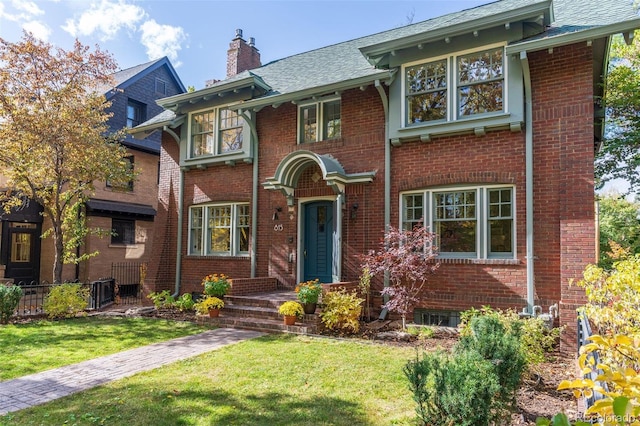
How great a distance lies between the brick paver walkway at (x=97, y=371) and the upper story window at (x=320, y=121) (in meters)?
5.64

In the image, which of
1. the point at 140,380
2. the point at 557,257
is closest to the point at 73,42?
the point at 140,380

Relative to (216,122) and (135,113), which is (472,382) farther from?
(135,113)

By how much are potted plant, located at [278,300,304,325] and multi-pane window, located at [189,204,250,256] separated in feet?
12.8

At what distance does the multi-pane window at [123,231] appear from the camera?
19.1 m

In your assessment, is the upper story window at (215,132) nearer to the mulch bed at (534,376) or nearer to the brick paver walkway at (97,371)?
the mulch bed at (534,376)

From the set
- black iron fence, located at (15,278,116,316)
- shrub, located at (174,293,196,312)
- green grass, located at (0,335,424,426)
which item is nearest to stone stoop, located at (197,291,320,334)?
shrub, located at (174,293,196,312)

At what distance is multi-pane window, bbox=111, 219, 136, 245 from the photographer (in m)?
19.1

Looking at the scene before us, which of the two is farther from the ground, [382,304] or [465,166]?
[465,166]

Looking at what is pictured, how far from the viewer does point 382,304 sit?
9.83 m

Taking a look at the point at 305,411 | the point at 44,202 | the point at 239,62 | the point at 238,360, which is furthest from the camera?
the point at 239,62

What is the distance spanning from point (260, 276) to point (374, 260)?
4247mm

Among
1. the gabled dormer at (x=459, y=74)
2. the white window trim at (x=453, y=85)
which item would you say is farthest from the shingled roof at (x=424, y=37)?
the white window trim at (x=453, y=85)

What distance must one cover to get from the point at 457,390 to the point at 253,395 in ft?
8.73

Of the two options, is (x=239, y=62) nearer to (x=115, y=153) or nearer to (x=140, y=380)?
(x=115, y=153)
